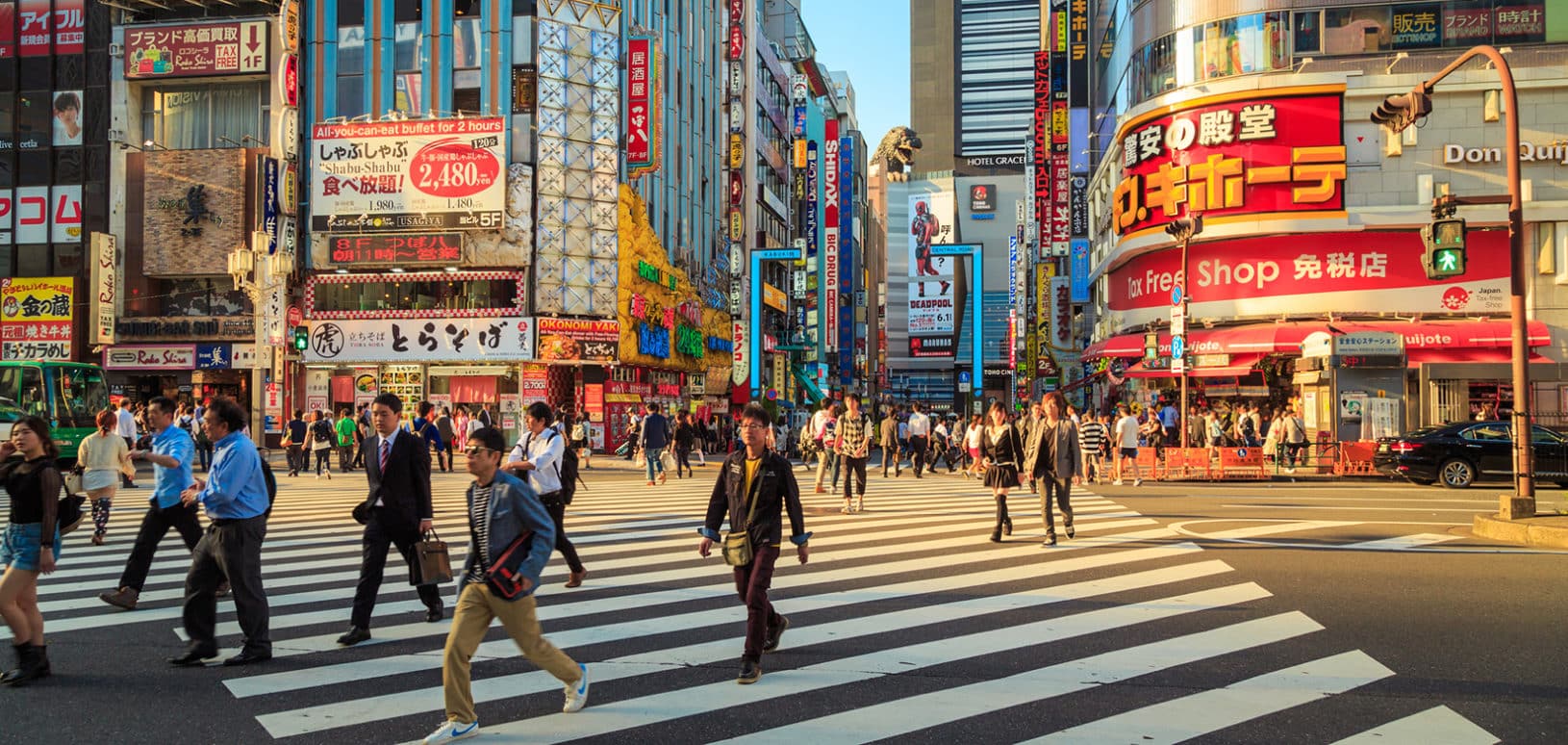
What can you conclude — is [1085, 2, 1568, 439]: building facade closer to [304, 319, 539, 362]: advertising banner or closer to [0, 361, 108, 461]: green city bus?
[304, 319, 539, 362]: advertising banner

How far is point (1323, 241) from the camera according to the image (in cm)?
3381

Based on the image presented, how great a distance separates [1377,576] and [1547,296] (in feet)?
86.5

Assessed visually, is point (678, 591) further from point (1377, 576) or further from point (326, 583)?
point (1377, 576)

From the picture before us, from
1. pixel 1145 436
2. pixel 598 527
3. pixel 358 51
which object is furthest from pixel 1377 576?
pixel 358 51

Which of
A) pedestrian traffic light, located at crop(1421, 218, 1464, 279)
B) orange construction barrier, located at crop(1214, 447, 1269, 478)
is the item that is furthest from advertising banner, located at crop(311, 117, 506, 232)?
pedestrian traffic light, located at crop(1421, 218, 1464, 279)

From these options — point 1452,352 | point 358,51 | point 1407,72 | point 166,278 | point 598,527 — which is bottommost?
point 598,527

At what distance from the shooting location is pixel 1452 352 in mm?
30562

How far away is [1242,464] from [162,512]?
901 inches

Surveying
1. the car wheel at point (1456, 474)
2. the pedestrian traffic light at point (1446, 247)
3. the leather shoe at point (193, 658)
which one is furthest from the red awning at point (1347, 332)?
the leather shoe at point (193, 658)

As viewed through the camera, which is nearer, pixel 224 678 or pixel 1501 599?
pixel 224 678

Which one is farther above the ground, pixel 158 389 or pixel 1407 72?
pixel 1407 72

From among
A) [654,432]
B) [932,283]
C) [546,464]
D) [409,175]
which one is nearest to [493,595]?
[546,464]

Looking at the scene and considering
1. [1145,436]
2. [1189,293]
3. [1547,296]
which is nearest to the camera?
[1145,436]

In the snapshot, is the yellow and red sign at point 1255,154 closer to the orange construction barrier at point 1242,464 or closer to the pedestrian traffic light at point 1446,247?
the orange construction barrier at point 1242,464
